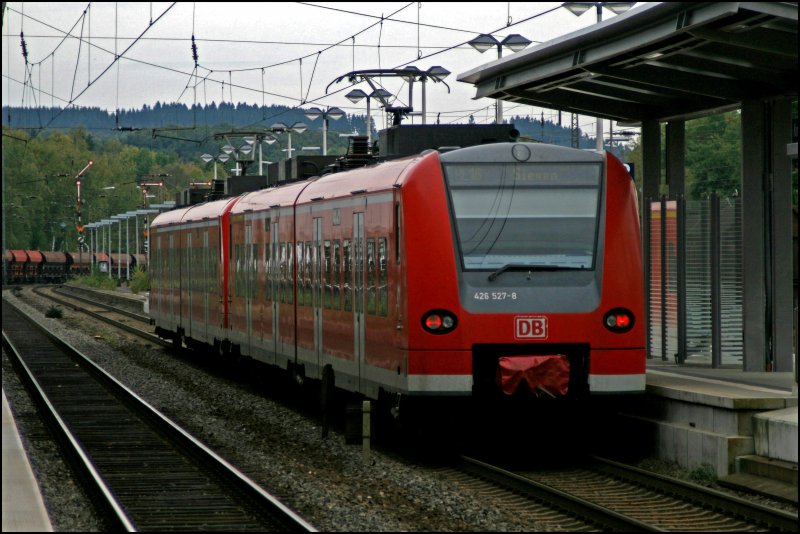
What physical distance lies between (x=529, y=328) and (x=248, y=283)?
10590 millimetres

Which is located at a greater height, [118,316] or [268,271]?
[268,271]

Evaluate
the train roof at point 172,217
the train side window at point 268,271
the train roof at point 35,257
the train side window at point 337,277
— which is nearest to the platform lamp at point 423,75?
the train roof at point 172,217

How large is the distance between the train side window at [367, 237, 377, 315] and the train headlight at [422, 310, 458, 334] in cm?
163

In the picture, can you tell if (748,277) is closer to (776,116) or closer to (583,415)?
(776,116)

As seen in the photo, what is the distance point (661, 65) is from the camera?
1517 centimetres

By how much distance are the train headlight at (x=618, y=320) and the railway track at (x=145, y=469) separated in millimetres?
3797

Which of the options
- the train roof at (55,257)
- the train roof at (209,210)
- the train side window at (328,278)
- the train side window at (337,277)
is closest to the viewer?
the train side window at (337,277)

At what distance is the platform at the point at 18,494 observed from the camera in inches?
369

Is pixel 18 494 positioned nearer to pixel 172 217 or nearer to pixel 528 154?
pixel 528 154

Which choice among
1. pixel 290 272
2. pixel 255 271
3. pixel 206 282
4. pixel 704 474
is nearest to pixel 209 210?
pixel 206 282

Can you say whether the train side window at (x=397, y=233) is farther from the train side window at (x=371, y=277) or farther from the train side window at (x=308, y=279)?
the train side window at (x=308, y=279)

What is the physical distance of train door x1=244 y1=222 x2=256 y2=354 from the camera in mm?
23281

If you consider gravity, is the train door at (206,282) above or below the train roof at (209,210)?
below

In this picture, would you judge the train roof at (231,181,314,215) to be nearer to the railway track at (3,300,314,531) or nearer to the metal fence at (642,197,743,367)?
the railway track at (3,300,314,531)
